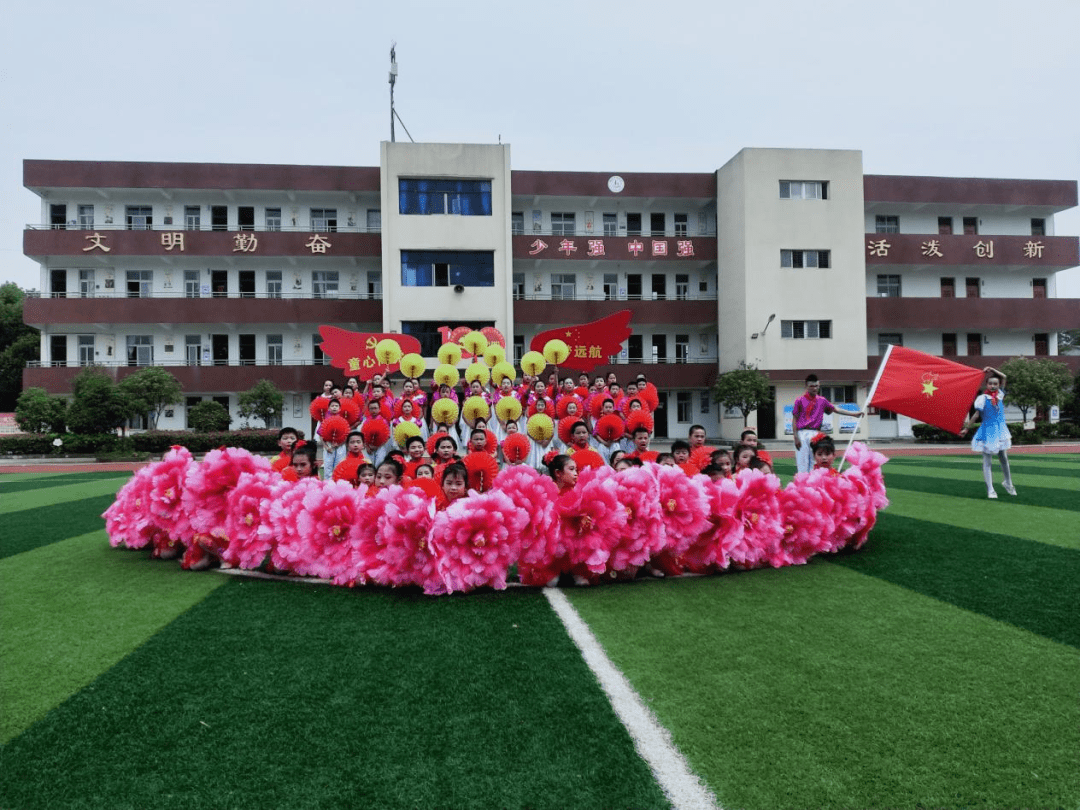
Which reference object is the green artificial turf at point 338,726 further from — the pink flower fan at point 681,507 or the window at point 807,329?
the window at point 807,329

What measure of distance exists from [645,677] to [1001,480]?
1126cm

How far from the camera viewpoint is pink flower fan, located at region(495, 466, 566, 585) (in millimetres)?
4727

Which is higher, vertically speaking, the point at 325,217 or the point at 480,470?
the point at 325,217

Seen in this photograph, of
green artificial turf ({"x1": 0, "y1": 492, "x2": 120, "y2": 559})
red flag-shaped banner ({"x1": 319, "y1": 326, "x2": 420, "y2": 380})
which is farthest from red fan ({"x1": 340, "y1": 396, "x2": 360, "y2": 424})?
green artificial turf ({"x1": 0, "y1": 492, "x2": 120, "y2": 559})

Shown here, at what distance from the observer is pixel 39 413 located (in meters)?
24.4

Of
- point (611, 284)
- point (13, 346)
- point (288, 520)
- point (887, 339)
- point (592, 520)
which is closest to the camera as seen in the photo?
point (592, 520)

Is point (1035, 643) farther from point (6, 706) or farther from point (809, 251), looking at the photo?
point (809, 251)

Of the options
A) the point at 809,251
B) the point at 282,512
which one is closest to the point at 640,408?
the point at 282,512

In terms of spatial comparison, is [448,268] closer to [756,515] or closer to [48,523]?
[48,523]

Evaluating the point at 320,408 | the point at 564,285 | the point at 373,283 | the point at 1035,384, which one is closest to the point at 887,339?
the point at 1035,384

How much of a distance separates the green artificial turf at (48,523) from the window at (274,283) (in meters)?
20.7

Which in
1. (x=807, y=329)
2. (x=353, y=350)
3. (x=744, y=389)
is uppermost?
(x=807, y=329)

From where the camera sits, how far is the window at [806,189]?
29.1 meters

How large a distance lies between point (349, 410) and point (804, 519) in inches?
228
